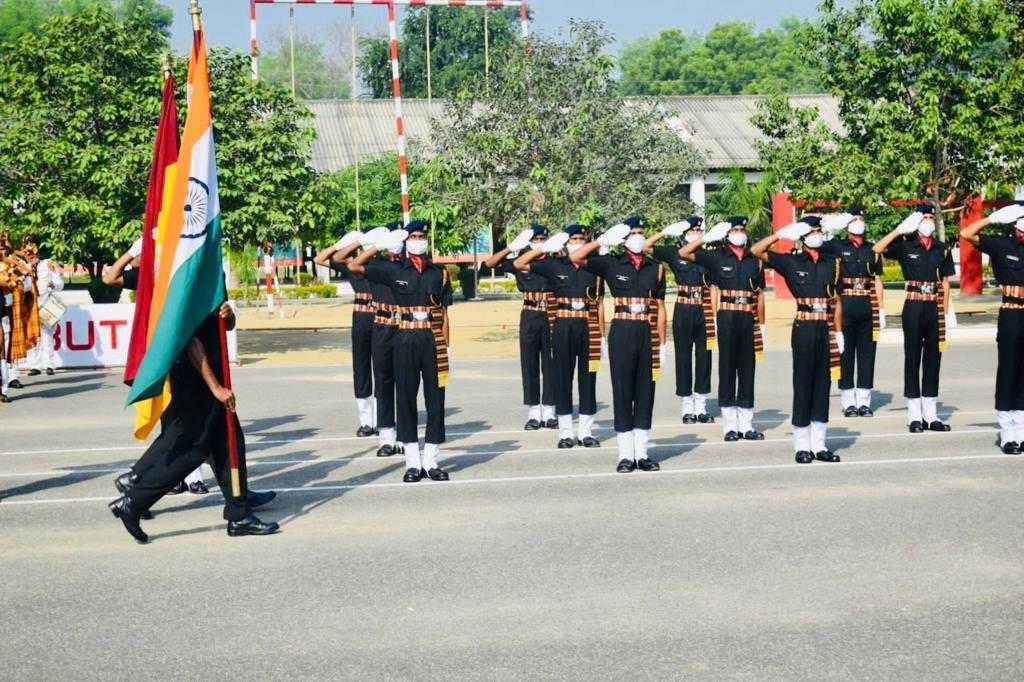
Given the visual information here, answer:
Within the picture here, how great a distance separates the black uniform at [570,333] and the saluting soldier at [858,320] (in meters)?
3.13

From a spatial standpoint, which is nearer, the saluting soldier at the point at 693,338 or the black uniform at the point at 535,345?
the black uniform at the point at 535,345

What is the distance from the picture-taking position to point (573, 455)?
12578mm

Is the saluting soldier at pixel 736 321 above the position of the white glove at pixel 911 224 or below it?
below

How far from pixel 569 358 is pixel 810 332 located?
259cm

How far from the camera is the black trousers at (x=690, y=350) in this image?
48.6 ft

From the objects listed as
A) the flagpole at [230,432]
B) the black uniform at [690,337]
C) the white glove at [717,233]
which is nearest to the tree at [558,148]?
the black uniform at [690,337]

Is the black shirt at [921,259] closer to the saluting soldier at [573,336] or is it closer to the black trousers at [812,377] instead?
the black trousers at [812,377]

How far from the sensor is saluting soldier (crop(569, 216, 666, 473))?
11.6m

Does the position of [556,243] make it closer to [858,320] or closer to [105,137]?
[858,320]

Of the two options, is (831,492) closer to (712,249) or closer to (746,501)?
(746,501)

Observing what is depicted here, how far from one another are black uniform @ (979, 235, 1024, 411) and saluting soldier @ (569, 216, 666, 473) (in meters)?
3.04

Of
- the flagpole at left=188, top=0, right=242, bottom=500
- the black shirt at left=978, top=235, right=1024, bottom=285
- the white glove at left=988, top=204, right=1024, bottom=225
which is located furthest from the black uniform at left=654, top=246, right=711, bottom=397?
the flagpole at left=188, top=0, right=242, bottom=500

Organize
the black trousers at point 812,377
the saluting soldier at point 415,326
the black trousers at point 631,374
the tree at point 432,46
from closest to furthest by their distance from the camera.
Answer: the saluting soldier at point 415,326
the black trousers at point 631,374
the black trousers at point 812,377
the tree at point 432,46

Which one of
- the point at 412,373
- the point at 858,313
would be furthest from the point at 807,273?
the point at 412,373
